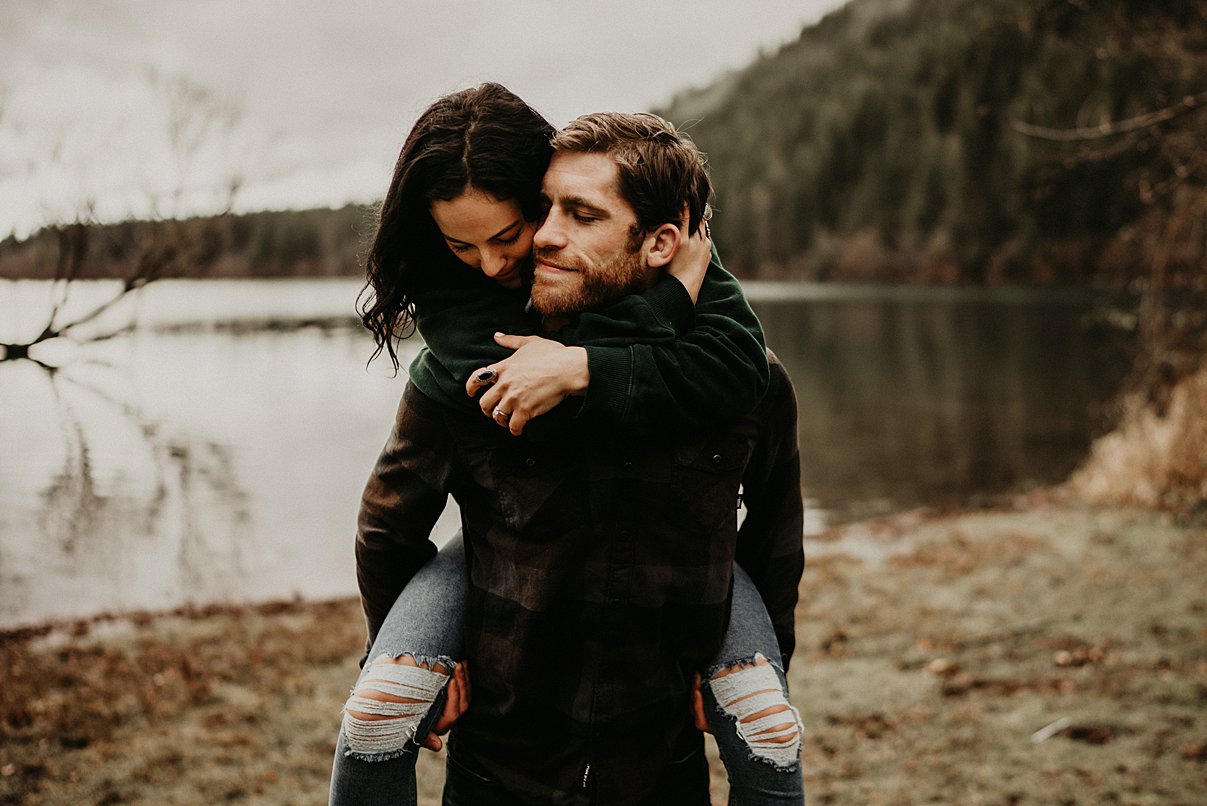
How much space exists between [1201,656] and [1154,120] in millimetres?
3171

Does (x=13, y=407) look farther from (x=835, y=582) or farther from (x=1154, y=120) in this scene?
(x=1154, y=120)

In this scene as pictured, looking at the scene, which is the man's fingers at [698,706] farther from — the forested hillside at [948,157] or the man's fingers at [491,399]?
the forested hillside at [948,157]

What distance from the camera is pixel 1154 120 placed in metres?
5.44

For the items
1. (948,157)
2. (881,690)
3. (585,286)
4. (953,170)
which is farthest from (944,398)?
(948,157)

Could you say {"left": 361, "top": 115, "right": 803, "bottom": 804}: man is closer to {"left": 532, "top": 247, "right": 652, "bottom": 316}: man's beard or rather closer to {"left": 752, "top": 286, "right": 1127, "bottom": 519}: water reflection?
{"left": 532, "top": 247, "right": 652, "bottom": 316}: man's beard

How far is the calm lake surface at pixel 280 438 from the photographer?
17.1ft

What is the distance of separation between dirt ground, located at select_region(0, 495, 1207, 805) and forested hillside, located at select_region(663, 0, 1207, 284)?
3127mm

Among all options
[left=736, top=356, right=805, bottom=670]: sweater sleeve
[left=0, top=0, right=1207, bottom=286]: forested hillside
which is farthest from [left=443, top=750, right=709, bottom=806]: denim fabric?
[left=0, top=0, right=1207, bottom=286]: forested hillside

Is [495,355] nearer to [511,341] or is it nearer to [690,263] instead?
[511,341]

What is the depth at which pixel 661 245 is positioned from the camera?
204 centimetres

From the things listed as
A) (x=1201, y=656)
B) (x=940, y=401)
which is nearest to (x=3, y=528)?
(x=1201, y=656)

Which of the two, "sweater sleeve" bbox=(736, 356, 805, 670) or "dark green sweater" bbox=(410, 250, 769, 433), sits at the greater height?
"dark green sweater" bbox=(410, 250, 769, 433)

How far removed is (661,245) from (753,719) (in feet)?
3.54

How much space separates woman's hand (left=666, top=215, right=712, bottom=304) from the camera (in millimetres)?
2045
